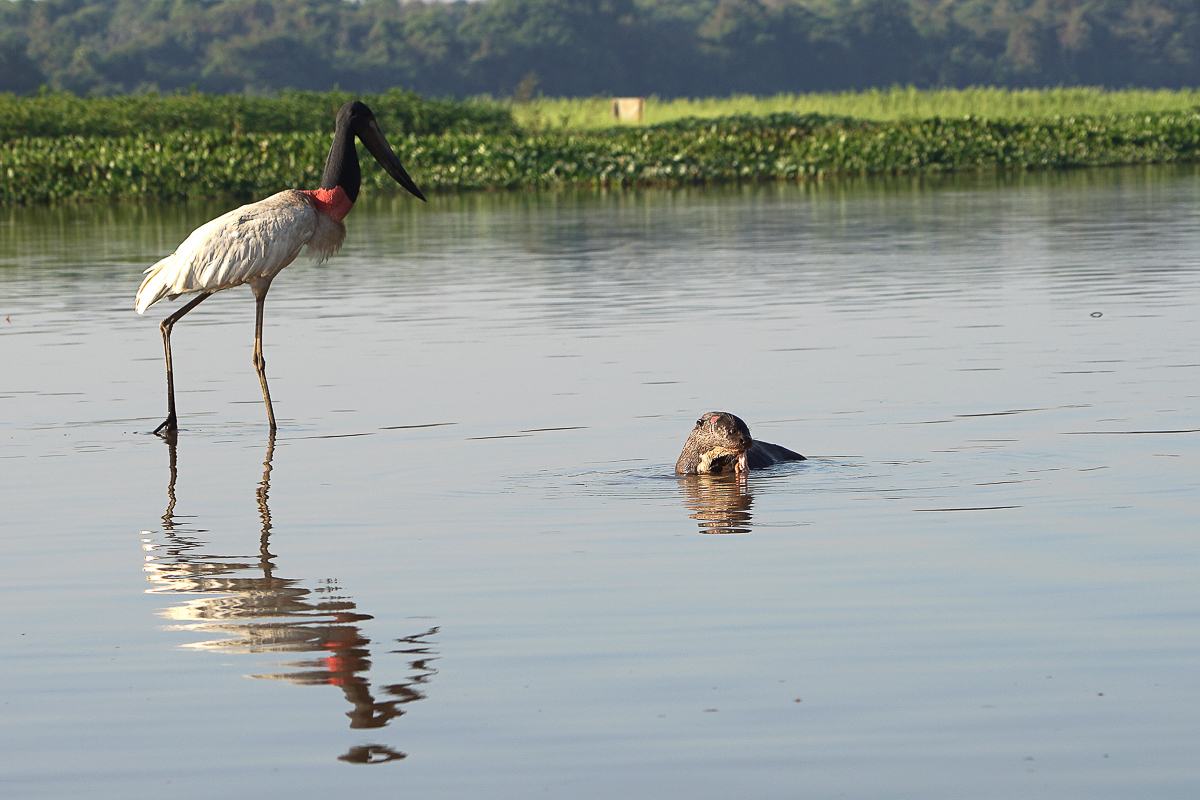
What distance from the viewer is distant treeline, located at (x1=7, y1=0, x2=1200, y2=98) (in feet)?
378

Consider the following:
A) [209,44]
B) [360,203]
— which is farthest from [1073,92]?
[209,44]

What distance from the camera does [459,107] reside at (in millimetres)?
55344

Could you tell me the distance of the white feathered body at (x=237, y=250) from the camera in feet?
33.9

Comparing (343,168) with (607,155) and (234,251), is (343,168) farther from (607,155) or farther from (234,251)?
(607,155)

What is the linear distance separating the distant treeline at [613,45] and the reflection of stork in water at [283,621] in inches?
4158

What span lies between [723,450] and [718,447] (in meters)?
0.03

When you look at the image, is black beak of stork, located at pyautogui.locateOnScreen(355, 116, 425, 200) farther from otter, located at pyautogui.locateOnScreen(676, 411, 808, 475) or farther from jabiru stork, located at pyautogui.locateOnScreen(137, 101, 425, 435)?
otter, located at pyautogui.locateOnScreen(676, 411, 808, 475)

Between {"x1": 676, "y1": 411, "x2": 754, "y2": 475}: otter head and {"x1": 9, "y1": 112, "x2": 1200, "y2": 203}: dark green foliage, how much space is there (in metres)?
33.1

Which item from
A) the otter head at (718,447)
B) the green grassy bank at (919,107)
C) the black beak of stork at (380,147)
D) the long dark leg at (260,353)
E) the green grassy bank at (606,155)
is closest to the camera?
the otter head at (718,447)

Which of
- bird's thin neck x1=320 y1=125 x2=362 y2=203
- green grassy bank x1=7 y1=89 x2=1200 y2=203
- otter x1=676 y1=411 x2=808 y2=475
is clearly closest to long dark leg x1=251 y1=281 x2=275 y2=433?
bird's thin neck x1=320 y1=125 x2=362 y2=203

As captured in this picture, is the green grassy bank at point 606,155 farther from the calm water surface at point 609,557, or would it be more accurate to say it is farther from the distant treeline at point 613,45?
the distant treeline at point 613,45

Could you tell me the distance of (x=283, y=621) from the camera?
18.7 ft

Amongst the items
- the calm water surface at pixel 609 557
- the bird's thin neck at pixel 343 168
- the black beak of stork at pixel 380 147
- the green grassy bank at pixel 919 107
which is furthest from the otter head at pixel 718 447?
the green grassy bank at pixel 919 107

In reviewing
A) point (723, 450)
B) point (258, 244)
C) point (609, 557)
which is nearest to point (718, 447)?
point (723, 450)
